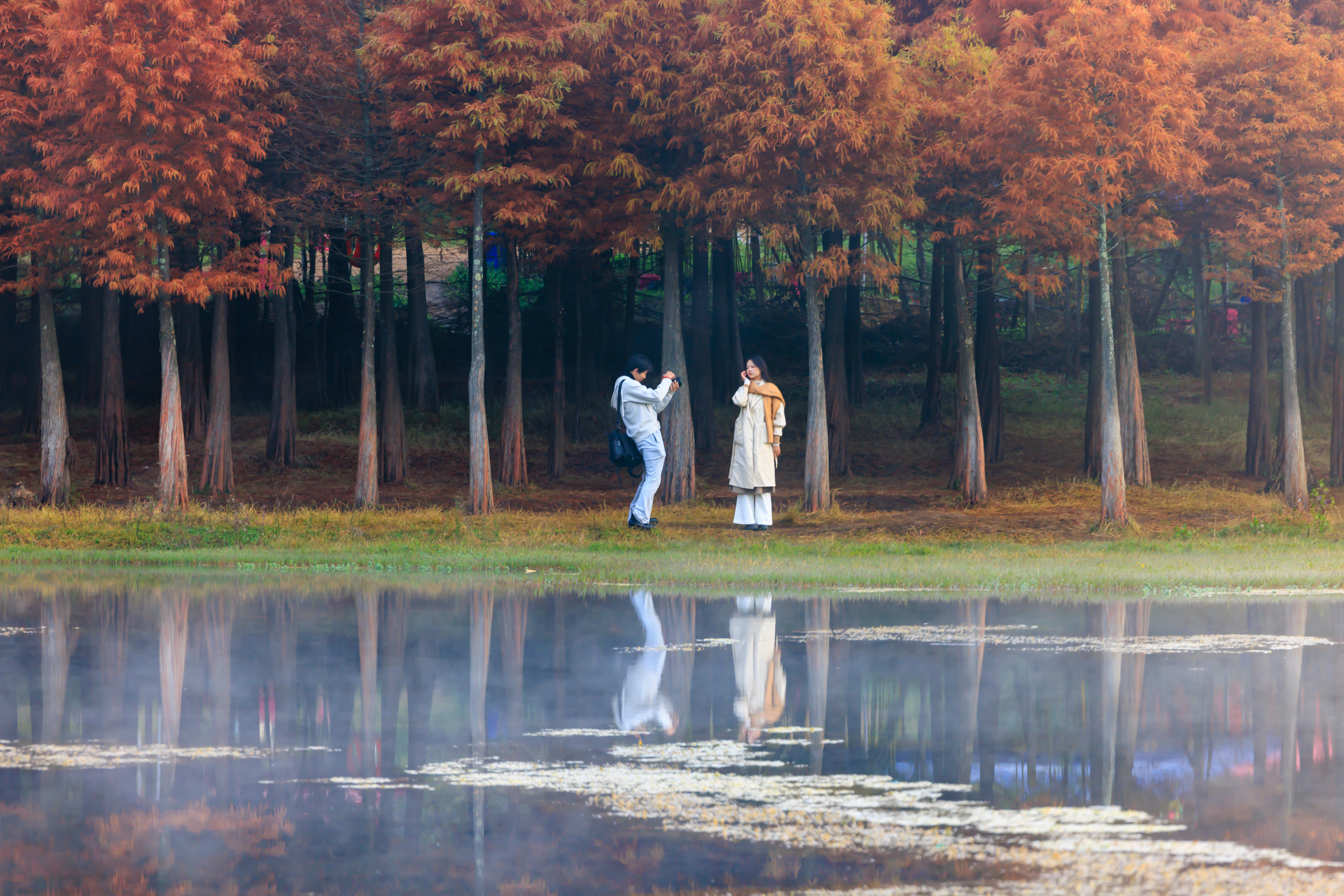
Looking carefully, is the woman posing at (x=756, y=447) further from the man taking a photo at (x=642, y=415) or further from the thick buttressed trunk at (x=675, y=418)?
the thick buttressed trunk at (x=675, y=418)

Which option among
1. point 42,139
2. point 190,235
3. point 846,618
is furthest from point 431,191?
point 846,618

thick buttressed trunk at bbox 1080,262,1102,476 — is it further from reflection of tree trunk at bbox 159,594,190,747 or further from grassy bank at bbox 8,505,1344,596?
reflection of tree trunk at bbox 159,594,190,747

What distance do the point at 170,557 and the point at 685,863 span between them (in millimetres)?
13936

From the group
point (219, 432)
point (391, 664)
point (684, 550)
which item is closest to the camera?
point (391, 664)

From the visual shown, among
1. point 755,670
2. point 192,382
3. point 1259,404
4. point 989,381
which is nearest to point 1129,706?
point 755,670

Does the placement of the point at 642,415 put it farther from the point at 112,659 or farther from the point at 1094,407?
the point at 1094,407

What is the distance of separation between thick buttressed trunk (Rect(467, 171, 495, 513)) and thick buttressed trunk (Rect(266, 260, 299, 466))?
334 inches

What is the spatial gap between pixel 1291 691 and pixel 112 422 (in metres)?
26.6

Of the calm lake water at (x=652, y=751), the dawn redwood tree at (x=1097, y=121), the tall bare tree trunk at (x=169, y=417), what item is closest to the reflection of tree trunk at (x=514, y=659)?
the calm lake water at (x=652, y=751)

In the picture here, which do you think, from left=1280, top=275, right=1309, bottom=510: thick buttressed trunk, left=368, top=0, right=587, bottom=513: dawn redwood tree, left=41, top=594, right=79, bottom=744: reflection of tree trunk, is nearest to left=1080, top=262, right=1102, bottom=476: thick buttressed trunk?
left=1280, top=275, right=1309, bottom=510: thick buttressed trunk

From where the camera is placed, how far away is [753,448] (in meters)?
20.0

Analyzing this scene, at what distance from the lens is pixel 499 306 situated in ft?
168

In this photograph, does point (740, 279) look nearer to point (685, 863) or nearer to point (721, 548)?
point (721, 548)

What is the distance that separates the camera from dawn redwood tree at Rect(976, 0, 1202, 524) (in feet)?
70.2
